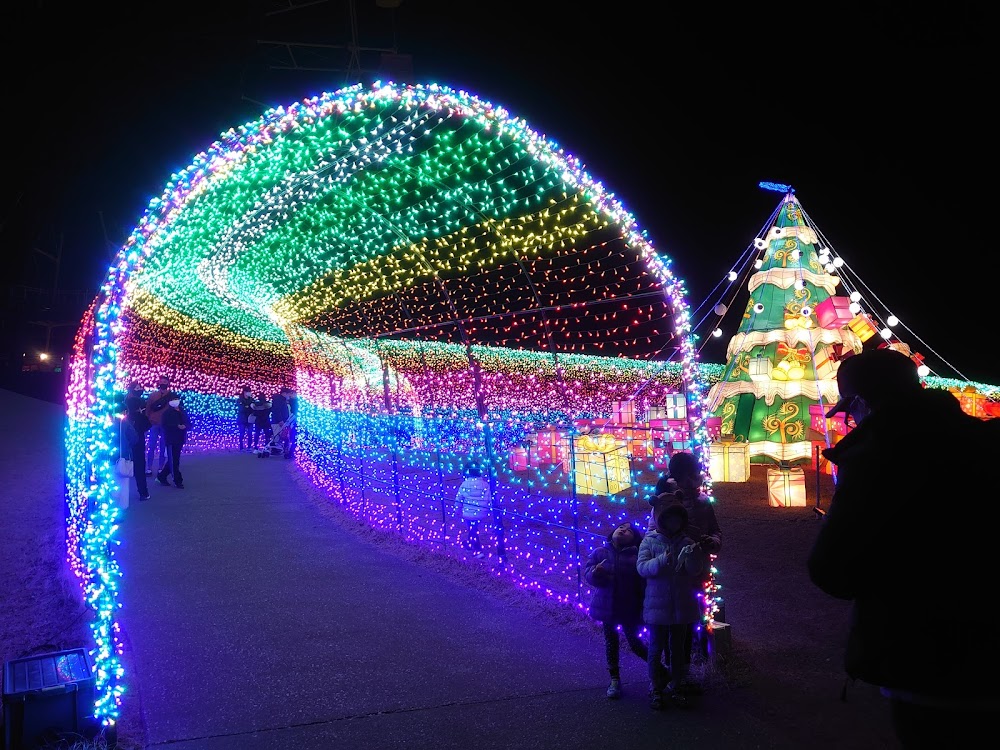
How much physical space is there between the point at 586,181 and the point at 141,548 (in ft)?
18.0

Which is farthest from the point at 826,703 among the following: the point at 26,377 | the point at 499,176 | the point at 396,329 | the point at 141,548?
the point at 26,377

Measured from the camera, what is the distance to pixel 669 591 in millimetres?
3768

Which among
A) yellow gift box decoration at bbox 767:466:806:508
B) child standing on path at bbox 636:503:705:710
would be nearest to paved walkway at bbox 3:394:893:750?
child standing on path at bbox 636:503:705:710

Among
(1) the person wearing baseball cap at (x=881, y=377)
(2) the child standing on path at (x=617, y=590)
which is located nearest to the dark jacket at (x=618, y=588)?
(2) the child standing on path at (x=617, y=590)

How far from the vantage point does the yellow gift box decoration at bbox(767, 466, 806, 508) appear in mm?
9789

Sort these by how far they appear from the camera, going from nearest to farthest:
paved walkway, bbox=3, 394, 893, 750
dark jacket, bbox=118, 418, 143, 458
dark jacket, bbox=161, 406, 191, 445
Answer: paved walkway, bbox=3, 394, 893, 750 → dark jacket, bbox=118, 418, 143, 458 → dark jacket, bbox=161, 406, 191, 445

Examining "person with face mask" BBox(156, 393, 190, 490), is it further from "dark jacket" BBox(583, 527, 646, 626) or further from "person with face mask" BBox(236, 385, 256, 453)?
"dark jacket" BBox(583, 527, 646, 626)

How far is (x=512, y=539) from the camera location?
759 cm

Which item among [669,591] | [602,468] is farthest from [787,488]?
[669,591]

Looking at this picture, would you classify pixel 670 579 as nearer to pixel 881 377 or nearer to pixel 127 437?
pixel 881 377

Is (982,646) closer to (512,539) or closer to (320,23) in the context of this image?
(512,539)

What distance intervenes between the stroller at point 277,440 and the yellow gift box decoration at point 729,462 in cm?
909

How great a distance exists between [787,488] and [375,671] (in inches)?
282

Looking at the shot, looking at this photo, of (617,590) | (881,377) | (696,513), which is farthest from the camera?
(696,513)
